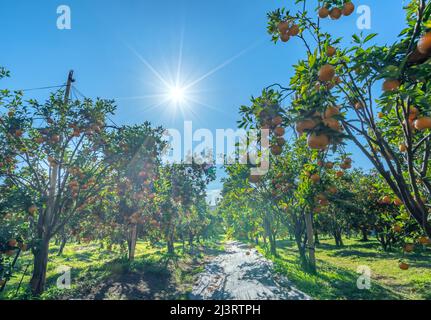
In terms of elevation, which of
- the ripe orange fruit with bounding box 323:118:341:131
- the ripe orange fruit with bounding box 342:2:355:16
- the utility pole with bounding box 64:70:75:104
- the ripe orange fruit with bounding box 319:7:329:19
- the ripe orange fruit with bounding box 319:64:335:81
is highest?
the utility pole with bounding box 64:70:75:104

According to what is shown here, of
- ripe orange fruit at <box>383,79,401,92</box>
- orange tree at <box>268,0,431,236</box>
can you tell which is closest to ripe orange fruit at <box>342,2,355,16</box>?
orange tree at <box>268,0,431,236</box>

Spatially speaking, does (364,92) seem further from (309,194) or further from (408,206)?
(309,194)

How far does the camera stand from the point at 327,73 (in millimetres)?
2912

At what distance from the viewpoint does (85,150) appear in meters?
9.59

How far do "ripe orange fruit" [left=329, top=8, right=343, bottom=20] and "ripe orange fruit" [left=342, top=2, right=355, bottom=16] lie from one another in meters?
0.06

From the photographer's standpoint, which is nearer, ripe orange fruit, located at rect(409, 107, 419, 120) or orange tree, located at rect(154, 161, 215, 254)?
ripe orange fruit, located at rect(409, 107, 419, 120)

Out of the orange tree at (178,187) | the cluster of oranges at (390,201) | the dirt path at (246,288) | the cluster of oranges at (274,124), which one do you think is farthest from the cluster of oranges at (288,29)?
the orange tree at (178,187)

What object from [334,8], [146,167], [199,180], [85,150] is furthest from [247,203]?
[334,8]

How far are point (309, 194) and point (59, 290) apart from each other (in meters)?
11.4

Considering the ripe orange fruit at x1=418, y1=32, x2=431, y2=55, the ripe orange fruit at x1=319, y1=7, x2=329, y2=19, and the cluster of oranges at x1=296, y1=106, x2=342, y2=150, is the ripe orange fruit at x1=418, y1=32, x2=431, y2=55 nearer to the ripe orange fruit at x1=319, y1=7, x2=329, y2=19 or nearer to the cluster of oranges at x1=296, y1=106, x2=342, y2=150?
the cluster of oranges at x1=296, y1=106, x2=342, y2=150

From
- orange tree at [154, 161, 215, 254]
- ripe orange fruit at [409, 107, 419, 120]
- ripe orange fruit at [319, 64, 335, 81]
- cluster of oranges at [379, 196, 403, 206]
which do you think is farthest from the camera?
orange tree at [154, 161, 215, 254]

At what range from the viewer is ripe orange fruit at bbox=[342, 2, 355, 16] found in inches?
141
